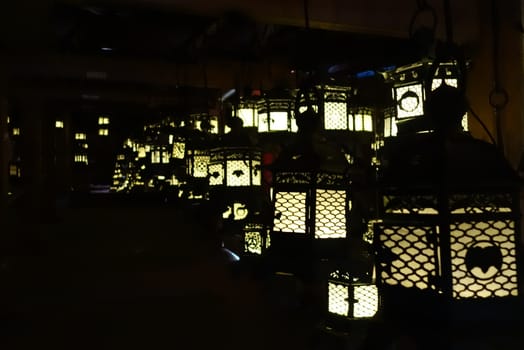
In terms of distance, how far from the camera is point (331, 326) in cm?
226

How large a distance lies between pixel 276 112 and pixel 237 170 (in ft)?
1.52

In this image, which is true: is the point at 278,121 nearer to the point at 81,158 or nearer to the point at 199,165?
the point at 199,165

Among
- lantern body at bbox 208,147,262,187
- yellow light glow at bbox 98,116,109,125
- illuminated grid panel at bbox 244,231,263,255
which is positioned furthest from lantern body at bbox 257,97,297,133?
yellow light glow at bbox 98,116,109,125

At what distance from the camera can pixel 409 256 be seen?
2.96 ft

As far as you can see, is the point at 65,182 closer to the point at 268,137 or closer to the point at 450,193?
the point at 268,137

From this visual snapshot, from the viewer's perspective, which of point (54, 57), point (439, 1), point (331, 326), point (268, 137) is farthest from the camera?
point (54, 57)

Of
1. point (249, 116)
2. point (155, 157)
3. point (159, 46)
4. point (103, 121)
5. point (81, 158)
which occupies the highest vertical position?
point (103, 121)

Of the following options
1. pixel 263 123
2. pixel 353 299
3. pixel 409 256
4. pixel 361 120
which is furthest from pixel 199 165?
pixel 409 256

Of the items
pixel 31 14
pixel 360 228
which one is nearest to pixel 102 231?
pixel 31 14

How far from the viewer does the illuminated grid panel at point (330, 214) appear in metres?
1.74

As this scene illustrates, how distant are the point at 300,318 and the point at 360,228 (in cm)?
100

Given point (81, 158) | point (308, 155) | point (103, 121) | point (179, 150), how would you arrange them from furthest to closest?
point (81, 158)
point (103, 121)
point (179, 150)
point (308, 155)

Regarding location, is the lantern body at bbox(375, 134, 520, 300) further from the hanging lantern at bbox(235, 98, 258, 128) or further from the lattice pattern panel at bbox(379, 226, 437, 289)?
the hanging lantern at bbox(235, 98, 258, 128)

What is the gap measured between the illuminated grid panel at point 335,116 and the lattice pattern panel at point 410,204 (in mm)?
2053
